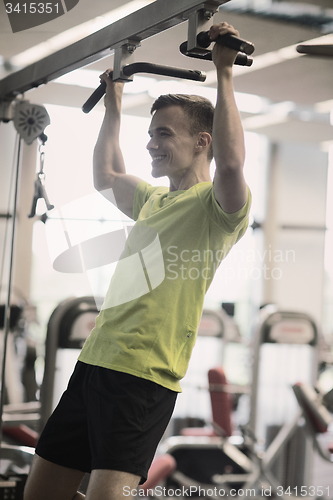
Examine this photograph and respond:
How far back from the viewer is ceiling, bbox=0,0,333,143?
1506 millimetres

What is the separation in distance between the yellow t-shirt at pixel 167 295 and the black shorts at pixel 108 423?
30mm

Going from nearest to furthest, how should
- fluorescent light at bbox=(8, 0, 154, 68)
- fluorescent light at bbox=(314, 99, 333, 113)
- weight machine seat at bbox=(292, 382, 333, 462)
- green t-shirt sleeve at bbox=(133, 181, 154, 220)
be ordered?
green t-shirt sleeve at bbox=(133, 181, 154, 220) < fluorescent light at bbox=(314, 99, 333, 113) < fluorescent light at bbox=(8, 0, 154, 68) < weight machine seat at bbox=(292, 382, 333, 462)

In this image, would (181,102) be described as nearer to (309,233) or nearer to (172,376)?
(172,376)

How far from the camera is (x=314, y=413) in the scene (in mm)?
2846

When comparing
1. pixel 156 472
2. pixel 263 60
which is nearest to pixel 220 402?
pixel 156 472

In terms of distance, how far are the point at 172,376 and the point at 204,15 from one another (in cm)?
77

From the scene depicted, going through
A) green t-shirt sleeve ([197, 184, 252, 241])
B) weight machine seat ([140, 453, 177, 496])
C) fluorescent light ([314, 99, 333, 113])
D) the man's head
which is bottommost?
weight machine seat ([140, 453, 177, 496])

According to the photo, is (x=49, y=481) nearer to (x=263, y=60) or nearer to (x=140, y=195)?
(x=140, y=195)

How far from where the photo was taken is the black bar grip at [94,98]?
153 centimetres

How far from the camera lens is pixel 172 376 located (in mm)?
1267

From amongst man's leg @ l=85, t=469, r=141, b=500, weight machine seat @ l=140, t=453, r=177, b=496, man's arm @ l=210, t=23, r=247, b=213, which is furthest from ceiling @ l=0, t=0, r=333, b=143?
weight machine seat @ l=140, t=453, r=177, b=496

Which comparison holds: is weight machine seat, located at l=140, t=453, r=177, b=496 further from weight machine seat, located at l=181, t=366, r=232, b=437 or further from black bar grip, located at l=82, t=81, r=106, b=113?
black bar grip, located at l=82, t=81, r=106, b=113

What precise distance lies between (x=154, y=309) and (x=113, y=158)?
0.49 m

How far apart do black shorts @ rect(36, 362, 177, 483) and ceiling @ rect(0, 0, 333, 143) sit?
2.49ft
